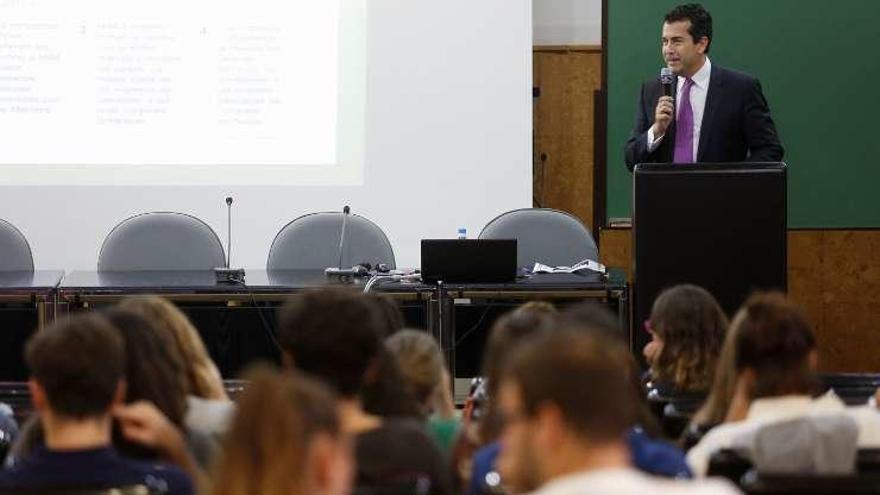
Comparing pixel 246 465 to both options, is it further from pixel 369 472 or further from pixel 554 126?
pixel 554 126

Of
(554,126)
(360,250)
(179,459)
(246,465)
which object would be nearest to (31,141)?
(360,250)

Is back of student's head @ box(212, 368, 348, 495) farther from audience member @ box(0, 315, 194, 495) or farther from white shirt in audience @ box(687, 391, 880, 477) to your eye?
white shirt in audience @ box(687, 391, 880, 477)

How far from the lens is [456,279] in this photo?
606 centimetres

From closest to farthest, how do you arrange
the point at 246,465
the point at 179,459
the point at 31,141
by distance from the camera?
the point at 246,465 → the point at 179,459 → the point at 31,141

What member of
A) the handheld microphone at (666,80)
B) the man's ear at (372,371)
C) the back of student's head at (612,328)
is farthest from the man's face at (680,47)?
the man's ear at (372,371)

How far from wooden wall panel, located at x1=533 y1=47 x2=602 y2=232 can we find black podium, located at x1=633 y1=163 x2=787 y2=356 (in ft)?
10.5

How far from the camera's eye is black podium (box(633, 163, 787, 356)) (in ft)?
18.2

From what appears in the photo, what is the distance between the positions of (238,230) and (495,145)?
4.97 feet

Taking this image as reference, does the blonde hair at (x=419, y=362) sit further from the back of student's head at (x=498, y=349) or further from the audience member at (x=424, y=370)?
the back of student's head at (x=498, y=349)

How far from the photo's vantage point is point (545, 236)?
7.03 m

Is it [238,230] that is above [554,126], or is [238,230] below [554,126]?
below

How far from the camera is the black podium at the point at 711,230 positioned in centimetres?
556

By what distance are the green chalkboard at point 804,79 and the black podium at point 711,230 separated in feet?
8.55

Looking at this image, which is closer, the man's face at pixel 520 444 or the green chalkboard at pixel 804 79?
the man's face at pixel 520 444
